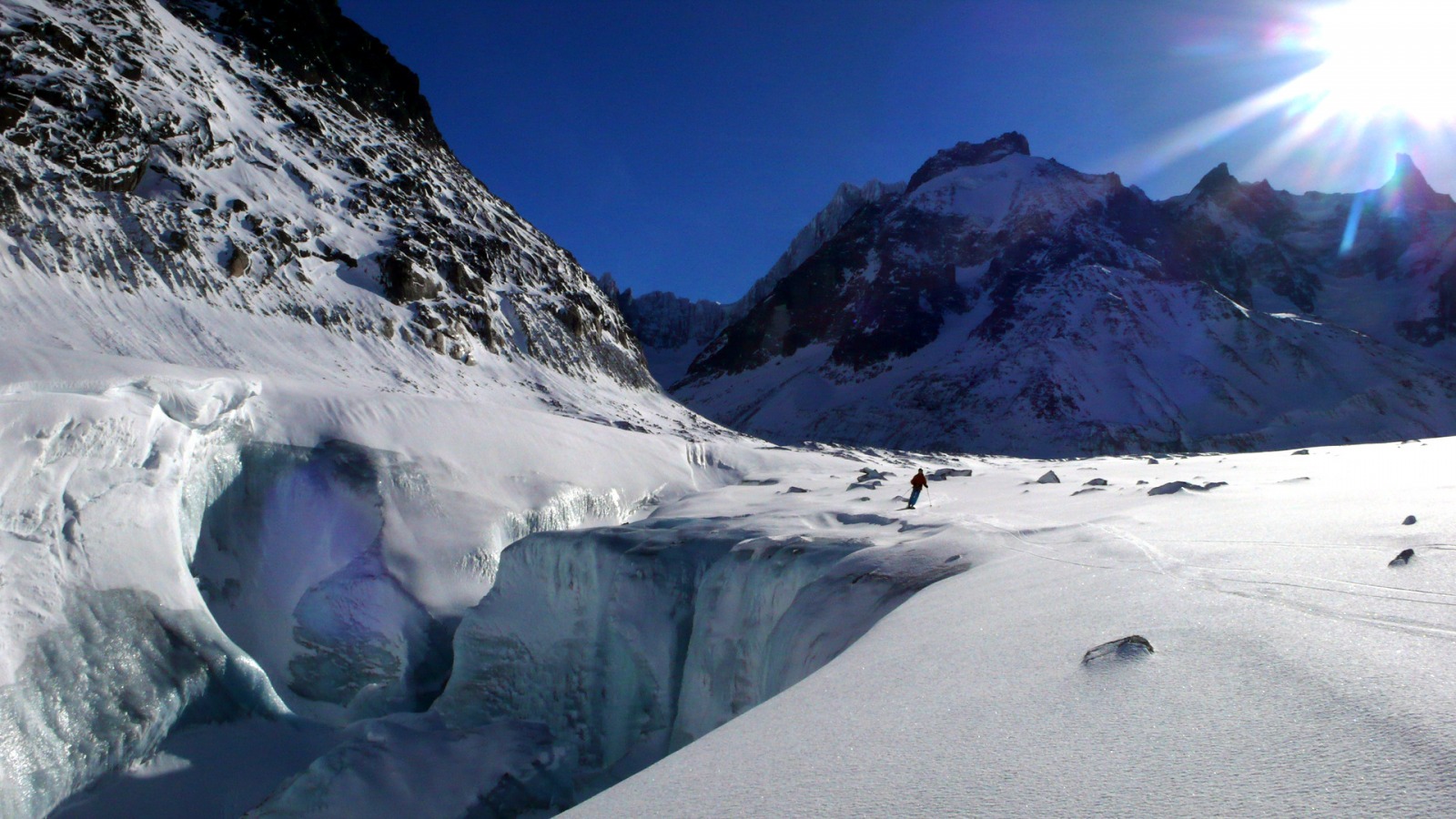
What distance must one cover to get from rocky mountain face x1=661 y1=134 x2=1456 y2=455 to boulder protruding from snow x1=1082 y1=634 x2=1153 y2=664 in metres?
69.5

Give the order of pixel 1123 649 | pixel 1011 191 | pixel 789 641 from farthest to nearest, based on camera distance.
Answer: pixel 1011 191 → pixel 789 641 → pixel 1123 649

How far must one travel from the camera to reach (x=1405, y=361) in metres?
79.4

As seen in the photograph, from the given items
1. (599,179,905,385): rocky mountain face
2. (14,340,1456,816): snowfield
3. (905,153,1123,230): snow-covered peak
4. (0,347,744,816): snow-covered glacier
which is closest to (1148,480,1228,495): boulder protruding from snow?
(14,340,1456,816): snowfield

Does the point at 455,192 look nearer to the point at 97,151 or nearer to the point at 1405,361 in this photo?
the point at 97,151

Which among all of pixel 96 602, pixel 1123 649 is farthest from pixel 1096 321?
pixel 1123 649

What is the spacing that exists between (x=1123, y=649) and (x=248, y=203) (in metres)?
42.5

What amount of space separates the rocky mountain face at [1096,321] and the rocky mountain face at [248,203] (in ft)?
127

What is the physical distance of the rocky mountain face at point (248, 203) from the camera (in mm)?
28094

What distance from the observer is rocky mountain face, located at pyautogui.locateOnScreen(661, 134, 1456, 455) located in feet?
239

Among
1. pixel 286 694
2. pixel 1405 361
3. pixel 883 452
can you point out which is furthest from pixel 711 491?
pixel 1405 361

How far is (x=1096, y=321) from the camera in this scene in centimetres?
8431

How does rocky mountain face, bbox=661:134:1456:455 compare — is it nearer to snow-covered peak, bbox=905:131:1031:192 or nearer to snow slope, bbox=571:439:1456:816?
snow-covered peak, bbox=905:131:1031:192

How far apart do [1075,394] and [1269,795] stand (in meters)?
78.4

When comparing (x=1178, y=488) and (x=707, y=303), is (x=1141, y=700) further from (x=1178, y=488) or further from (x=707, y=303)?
(x=707, y=303)
